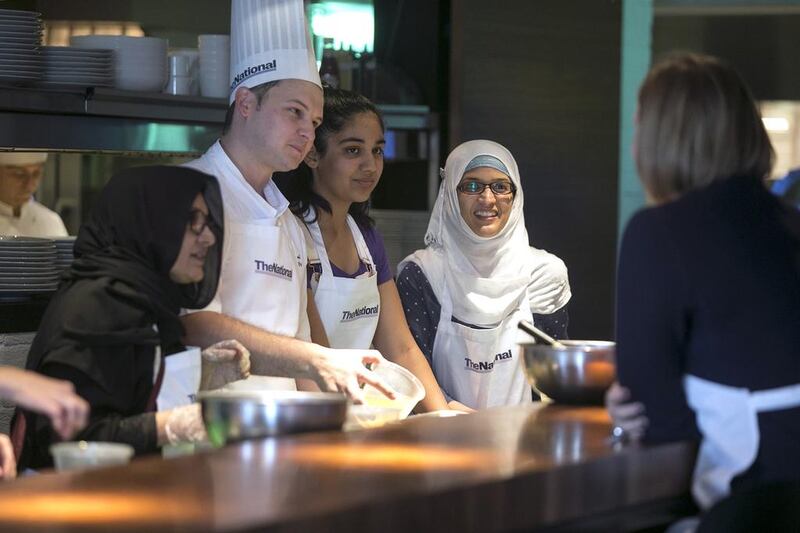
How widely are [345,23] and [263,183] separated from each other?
1.83 meters

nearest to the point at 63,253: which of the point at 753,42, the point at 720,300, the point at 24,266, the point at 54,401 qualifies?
the point at 24,266

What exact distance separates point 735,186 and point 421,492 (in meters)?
0.84

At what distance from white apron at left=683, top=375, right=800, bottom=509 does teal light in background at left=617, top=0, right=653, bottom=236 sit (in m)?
3.07

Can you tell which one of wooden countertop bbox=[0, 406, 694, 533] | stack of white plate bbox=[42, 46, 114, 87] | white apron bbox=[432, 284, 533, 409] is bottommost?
white apron bbox=[432, 284, 533, 409]

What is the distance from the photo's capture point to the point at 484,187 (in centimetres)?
396

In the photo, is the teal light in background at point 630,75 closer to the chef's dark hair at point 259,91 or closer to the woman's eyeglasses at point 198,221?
the chef's dark hair at point 259,91

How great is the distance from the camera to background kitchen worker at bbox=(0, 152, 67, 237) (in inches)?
200

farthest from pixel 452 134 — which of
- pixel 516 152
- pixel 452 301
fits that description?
pixel 452 301

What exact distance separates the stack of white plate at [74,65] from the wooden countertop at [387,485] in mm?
1793

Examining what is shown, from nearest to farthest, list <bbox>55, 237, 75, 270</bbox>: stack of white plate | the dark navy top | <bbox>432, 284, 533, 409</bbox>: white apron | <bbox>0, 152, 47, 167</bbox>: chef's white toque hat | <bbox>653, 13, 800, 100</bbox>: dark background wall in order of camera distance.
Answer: the dark navy top < <bbox>55, 237, 75, 270</bbox>: stack of white plate < <bbox>432, 284, 533, 409</bbox>: white apron < <bbox>0, 152, 47, 167</bbox>: chef's white toque hat < <bbox>653, 13, 800, 100</bbox>: dark background wall

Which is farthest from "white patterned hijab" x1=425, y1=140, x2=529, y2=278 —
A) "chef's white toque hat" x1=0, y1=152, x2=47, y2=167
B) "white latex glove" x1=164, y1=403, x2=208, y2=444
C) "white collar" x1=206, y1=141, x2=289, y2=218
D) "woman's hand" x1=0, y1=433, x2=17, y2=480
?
"chef's white toque hat" x1=0, y1=152, x2=47, y2=167

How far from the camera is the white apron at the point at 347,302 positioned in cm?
353

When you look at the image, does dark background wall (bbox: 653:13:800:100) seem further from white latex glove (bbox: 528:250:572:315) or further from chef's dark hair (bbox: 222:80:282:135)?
chef's dark hair (bbox: 222:80:282:135)

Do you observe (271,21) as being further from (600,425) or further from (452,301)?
(600,425)
